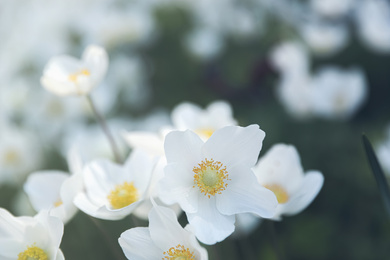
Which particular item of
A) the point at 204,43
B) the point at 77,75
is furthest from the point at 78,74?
the point at 204,43

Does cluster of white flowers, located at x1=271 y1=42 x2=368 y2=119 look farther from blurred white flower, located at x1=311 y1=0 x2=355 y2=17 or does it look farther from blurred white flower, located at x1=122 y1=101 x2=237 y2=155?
blurred white flower, located at x1=122 y1=101 x2=237 y2=155

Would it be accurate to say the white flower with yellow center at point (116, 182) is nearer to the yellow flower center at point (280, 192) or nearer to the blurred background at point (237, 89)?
the yellow flower center at point (280, 192)

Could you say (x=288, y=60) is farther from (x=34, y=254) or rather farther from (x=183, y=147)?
(x=34, y=254)

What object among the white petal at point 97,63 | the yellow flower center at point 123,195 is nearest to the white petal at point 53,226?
the yellow flower center at point 123,195

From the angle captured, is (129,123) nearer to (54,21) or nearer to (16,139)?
(16,139)

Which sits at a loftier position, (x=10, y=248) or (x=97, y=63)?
(x=97, y=63)

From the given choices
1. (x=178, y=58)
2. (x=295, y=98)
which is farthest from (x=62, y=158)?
(x=295, y=98)
